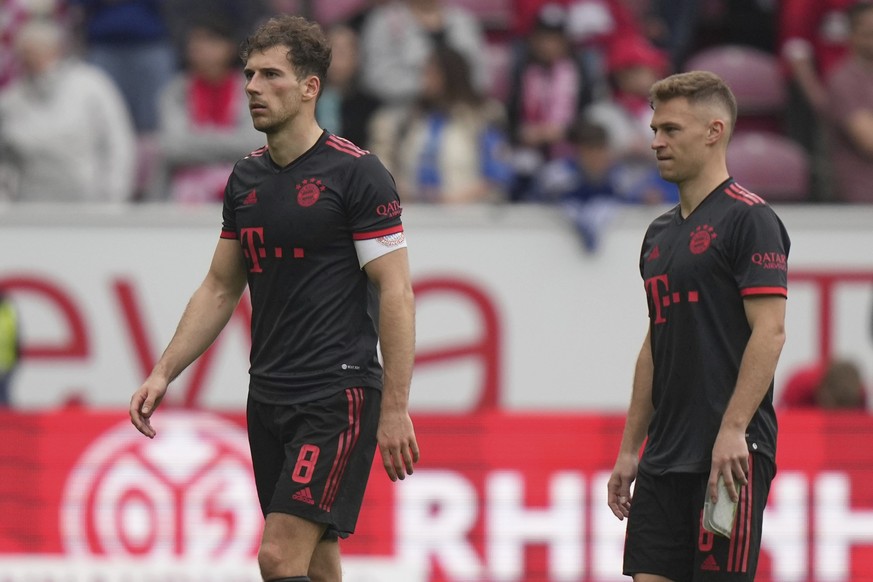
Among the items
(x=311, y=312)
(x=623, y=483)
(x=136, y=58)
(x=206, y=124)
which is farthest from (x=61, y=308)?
(x=623, y=483)

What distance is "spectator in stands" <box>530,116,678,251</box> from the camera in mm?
10711

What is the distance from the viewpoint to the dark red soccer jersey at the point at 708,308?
17.6 feet

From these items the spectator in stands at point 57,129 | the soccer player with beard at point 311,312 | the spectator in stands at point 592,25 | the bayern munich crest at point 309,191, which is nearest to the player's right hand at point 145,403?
the soccer player with beard at point 311,312

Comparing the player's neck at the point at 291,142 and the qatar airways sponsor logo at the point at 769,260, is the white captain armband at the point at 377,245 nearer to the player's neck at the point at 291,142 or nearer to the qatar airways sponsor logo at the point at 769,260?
the player's neck at the point at 291,142

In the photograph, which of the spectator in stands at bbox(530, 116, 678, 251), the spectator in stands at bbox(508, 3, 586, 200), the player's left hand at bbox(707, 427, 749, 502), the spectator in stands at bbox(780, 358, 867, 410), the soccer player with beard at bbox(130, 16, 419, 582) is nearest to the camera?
the player's left hand at bbox(707, 427, 749, 502)

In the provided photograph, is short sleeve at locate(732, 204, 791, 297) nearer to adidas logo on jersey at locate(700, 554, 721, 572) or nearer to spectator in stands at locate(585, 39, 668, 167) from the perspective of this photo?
adidas logo on jersey at locate(700, 554, 721, 572)

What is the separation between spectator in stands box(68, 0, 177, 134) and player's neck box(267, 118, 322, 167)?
20.4ft

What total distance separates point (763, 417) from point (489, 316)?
5.46m

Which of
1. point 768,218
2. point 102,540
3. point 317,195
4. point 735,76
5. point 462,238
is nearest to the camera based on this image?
point 768,218

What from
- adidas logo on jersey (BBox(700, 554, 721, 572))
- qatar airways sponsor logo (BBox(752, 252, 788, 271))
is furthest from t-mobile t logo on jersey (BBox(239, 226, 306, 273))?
adidas logo on jersey (BBox(700, 554, 721, 572))

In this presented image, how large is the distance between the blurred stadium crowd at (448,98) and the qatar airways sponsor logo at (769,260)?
17.6 ft

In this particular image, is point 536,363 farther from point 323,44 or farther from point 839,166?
point 323,44

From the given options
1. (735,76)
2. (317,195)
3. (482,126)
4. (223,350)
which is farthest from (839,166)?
(317,195)

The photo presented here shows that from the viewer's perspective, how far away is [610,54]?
39.5 ft
